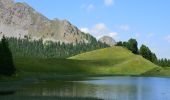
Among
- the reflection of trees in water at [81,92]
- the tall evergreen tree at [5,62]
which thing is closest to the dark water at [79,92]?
the reflection of trees in water at [81,92]

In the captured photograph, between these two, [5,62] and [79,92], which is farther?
[5,62]

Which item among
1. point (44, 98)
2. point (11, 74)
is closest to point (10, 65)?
point (11, 74)

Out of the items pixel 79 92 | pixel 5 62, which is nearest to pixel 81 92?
pixel 79 92

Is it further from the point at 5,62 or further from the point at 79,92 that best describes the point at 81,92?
the point at 5,62

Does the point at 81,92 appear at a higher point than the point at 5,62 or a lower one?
lower

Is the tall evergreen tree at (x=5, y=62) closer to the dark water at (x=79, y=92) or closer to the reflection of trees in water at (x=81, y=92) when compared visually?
the dark water at (x=79, y=92)

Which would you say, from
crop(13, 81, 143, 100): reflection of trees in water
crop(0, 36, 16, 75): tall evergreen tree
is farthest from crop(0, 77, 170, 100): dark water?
crop(0, 36, 16, 75): tall evergreen tree

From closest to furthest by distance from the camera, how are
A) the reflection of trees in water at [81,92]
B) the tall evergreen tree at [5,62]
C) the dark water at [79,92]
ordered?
the dark water at [79,92], the reflection of trees in water at [81,92], the tall evergreen tree at [5,62]

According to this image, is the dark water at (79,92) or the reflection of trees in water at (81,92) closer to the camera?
the dark water at (79,92)

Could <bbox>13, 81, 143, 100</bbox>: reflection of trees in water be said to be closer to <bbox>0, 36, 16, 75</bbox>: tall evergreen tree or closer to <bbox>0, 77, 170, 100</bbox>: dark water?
<bbox>0, 77, 170, 100</bbox>: dark water

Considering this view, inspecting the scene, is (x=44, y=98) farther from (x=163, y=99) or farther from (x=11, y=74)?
(x=11, y=74)

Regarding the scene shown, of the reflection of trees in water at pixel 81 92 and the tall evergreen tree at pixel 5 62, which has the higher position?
the tall evergreen tree at pixel 5 62

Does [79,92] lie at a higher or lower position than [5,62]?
lower

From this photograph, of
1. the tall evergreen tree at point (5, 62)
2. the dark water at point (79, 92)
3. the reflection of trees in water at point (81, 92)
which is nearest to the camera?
the dark water at point (79, 92)
